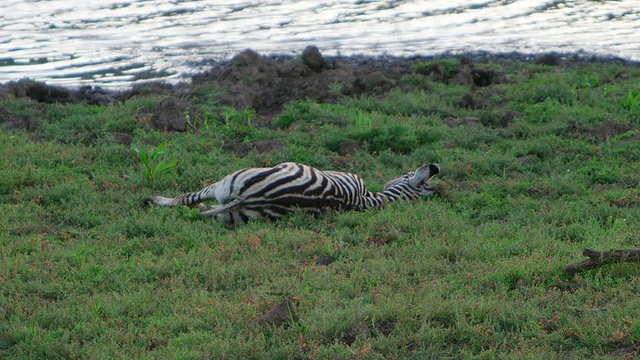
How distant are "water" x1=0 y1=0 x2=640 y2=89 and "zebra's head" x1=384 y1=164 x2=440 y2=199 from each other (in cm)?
723

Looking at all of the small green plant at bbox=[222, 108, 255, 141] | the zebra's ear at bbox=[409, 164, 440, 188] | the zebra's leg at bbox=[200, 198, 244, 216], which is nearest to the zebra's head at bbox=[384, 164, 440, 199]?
the zebra's ear at bbox=[409, 164, 440, 188]

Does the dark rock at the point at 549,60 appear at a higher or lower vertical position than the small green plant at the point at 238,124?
lower

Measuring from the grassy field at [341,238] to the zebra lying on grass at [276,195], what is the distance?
0.20 metres

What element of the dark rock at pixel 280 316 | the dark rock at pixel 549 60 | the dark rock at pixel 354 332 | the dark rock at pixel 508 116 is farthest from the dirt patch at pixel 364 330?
the dark rock at pixel 549 60

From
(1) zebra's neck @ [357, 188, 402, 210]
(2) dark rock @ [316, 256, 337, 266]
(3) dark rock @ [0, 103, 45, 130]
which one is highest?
(3) dark rock @ [0, 103, 45, 130]

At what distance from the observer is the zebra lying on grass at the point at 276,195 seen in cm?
820

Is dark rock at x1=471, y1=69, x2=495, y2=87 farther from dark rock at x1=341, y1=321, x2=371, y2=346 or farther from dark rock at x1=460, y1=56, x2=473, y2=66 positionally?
dark rock at x1=341, y1=321, x2=371, y2=346

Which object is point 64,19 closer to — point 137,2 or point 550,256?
point 137,2

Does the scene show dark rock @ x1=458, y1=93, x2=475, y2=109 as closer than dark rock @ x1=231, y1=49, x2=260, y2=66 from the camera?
Yes

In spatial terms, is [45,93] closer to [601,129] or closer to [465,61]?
[465,61]

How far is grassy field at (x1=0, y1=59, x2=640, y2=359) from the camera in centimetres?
548

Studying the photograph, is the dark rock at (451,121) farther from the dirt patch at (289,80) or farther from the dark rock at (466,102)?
the dirt patch at (289,80)

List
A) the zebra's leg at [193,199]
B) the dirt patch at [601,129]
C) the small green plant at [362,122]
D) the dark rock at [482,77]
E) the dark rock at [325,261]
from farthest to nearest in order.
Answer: the dark rock at [482,77] < the small green plant at [362,122] < the dirt patch at [601,129] < the zebra's leg at [193,199] < the dark rock at [325,261]

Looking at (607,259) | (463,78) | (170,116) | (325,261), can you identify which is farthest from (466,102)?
(607,259)
